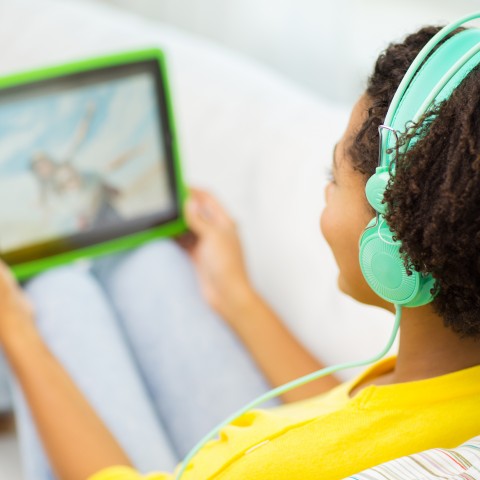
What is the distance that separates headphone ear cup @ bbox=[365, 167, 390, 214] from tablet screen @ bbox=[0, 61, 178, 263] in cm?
68

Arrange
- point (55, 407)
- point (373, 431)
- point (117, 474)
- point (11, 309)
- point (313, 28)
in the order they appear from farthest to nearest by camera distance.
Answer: point (313, 28) < point (11, 309) < point (55, 407) < point (117, 474) < point (373, 431)

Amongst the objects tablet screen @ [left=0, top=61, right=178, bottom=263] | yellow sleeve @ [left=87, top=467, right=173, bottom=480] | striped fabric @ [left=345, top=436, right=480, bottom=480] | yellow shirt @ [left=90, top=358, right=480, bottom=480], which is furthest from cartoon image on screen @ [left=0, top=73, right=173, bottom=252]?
striped fabric @ [left=345, top=436, right=480, bottom=480]

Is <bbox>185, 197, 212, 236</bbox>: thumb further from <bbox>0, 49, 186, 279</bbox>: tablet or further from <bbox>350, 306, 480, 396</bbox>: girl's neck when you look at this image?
<bbox>350, 306, 480, 396</bbox>: girl's neck

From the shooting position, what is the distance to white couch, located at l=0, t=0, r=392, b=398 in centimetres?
115

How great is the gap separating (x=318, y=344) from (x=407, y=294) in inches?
21.1

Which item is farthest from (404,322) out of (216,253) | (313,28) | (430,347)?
(313,28)

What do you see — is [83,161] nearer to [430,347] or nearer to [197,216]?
[197,216]

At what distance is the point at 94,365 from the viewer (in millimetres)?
1101

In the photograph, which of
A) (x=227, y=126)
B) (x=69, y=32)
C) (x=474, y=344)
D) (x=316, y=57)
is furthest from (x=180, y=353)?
(x=316, y=57)

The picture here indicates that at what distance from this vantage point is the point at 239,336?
1180 millimetres

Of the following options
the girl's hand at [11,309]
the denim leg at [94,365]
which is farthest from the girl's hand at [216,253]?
the girl's hand at [11,309]

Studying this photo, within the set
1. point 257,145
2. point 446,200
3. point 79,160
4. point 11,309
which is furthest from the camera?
point 257,145

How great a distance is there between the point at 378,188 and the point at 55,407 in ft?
1.79

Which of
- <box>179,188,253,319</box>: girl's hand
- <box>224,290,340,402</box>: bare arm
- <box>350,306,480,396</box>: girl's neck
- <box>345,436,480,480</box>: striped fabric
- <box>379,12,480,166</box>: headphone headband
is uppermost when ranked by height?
<box>379,12,480,166</box>: headphone headband
